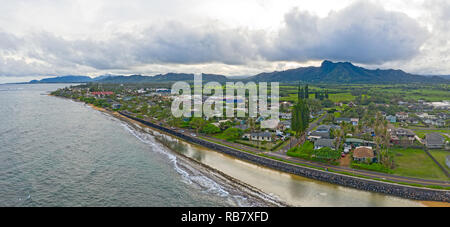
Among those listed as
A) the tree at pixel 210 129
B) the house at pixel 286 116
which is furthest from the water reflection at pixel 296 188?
the house at pixel 286 116

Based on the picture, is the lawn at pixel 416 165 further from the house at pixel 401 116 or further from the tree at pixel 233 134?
the house at pixel 401 116

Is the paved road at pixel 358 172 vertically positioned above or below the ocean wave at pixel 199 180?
above

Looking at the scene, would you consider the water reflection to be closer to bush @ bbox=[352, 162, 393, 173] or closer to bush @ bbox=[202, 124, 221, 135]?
bush @ bbox=[352, 162, 393, 173]

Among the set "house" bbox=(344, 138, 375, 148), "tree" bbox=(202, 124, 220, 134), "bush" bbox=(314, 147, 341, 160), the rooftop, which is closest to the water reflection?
"bush" bbox=(314, 147, 341, 160)

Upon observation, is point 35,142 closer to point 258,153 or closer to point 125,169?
point 125,169

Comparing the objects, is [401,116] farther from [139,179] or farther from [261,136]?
[139,179]

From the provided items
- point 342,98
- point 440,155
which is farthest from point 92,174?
point 342,98

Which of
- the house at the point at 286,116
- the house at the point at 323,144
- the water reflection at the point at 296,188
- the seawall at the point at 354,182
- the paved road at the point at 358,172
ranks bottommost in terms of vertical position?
the water reflection at the point at 296,188

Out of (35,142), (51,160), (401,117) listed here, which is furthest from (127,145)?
(401,117)
